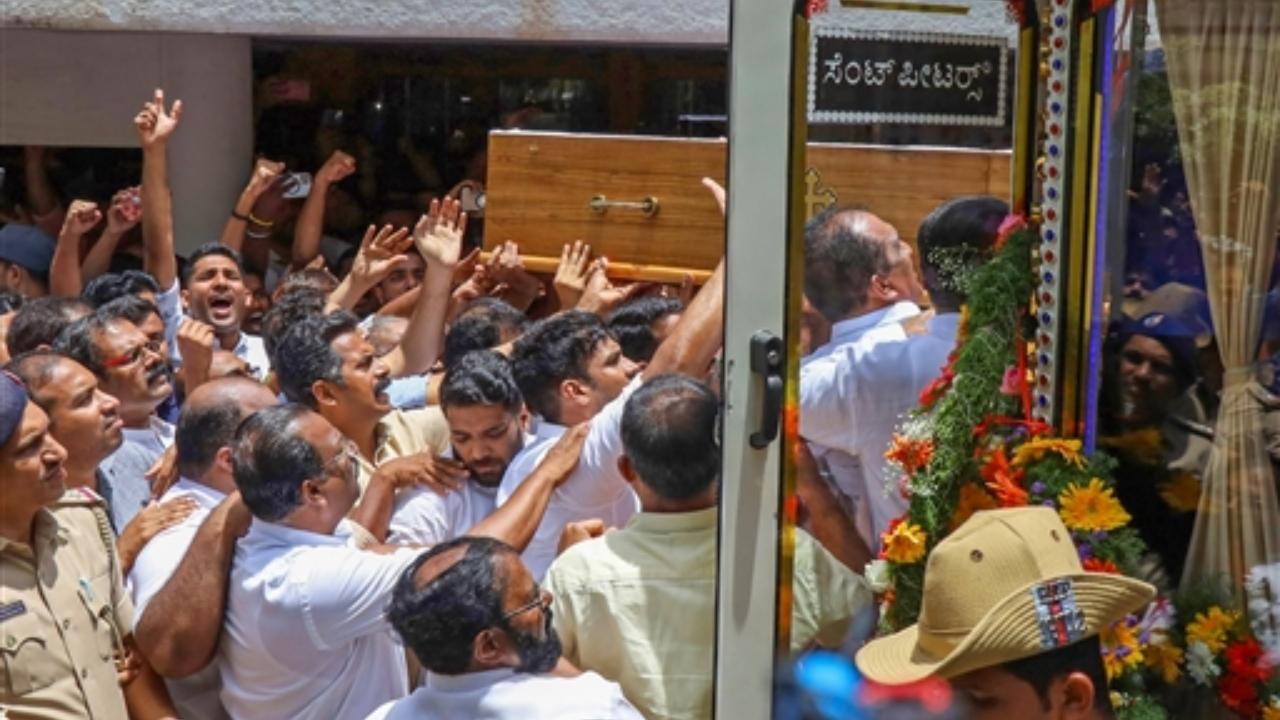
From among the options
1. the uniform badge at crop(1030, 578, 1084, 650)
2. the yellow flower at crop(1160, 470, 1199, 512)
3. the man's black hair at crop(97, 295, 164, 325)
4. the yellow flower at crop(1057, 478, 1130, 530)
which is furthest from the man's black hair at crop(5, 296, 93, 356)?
the uniform badge at crop(1030, 578, 1084, 650)

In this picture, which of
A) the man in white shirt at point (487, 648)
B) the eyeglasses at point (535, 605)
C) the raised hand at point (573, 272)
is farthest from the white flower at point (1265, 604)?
the raised hand at point (573, 272)

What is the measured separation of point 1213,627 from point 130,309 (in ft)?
11.0

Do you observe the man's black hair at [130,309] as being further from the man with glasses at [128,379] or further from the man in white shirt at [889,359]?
the man in white shirt at [889,359]

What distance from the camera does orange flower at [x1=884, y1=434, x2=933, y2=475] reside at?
3.85 m

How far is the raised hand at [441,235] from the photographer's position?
6172mm

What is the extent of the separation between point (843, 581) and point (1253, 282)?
36.9 inches

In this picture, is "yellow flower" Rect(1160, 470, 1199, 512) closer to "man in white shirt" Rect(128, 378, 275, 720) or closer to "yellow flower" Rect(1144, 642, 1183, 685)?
"yellow flower" Rect(1144, 642, 1183, 685)

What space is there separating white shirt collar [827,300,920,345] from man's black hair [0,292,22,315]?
152 inches

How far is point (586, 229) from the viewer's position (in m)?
5.80

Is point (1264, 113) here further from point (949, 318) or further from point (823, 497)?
point (823, 497)

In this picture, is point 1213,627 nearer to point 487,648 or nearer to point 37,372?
point 487,648

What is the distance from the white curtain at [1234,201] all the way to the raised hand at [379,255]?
3491mm

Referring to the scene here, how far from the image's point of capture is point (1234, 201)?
3646 mm

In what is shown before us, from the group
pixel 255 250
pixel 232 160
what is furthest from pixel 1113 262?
pixel 232 160
